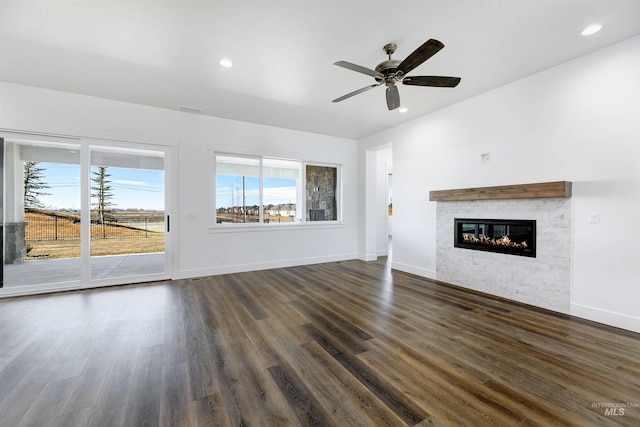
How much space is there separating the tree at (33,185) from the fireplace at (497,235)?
6.73 metres

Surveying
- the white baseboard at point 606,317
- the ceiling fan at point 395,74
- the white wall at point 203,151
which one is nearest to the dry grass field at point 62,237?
the white wall at point 203,151

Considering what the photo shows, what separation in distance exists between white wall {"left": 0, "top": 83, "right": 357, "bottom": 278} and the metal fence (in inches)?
21.6

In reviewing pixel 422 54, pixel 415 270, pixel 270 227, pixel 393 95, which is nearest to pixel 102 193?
pixel 270 227

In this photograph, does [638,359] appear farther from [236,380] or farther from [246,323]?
[246,323]

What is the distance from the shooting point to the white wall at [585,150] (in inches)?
106

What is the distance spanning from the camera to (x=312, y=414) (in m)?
1.57

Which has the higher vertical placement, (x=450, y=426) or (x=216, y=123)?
(x=216, y=123)

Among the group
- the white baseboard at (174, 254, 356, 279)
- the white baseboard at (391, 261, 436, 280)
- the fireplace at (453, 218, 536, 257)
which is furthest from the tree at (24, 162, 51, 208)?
the fireplace at (453, 218, 536, 257)

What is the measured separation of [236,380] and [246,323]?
0.98 m

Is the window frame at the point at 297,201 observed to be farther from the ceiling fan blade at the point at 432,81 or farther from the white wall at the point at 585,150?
the ceiling fan blade at the point at 432,81

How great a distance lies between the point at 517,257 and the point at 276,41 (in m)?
4.16

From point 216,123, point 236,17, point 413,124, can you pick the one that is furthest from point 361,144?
point 236,17

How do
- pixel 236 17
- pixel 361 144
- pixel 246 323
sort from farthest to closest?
1. pixel 361 144
2. pixel 246 323
3. pixel 236 17

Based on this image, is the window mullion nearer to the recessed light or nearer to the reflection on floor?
the reflection on floor
